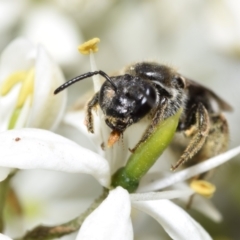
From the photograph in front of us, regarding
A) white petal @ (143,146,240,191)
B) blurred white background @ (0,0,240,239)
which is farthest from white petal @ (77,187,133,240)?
blurred white background @ (0,0,240,239)

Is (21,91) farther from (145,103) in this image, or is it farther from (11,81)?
(145,103)

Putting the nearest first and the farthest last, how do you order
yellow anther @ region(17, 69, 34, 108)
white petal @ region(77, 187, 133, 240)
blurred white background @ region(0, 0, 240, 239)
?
white petal @ region(77, 187, 133, 240), yellow anther @ region(17, 69, 34, 108), blurred white background @ region(0, 0, 240, 239)

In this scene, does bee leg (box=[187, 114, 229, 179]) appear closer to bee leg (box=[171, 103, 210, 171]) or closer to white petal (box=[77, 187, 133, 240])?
bee leg (box=[171, 103, 210, 171])

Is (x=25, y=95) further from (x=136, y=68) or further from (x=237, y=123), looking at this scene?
(x=237, y=123)

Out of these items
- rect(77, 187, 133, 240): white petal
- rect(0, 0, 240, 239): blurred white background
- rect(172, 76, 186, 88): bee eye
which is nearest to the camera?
rect(77, 187, 133, 240): white petal

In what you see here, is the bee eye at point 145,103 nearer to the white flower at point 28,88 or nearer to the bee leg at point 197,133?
the bee leg at point 197,133

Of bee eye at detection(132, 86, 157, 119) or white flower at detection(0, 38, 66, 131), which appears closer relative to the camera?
bee eye at detection(132, 86, 157, 119)

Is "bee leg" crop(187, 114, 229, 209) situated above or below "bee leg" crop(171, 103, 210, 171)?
below
